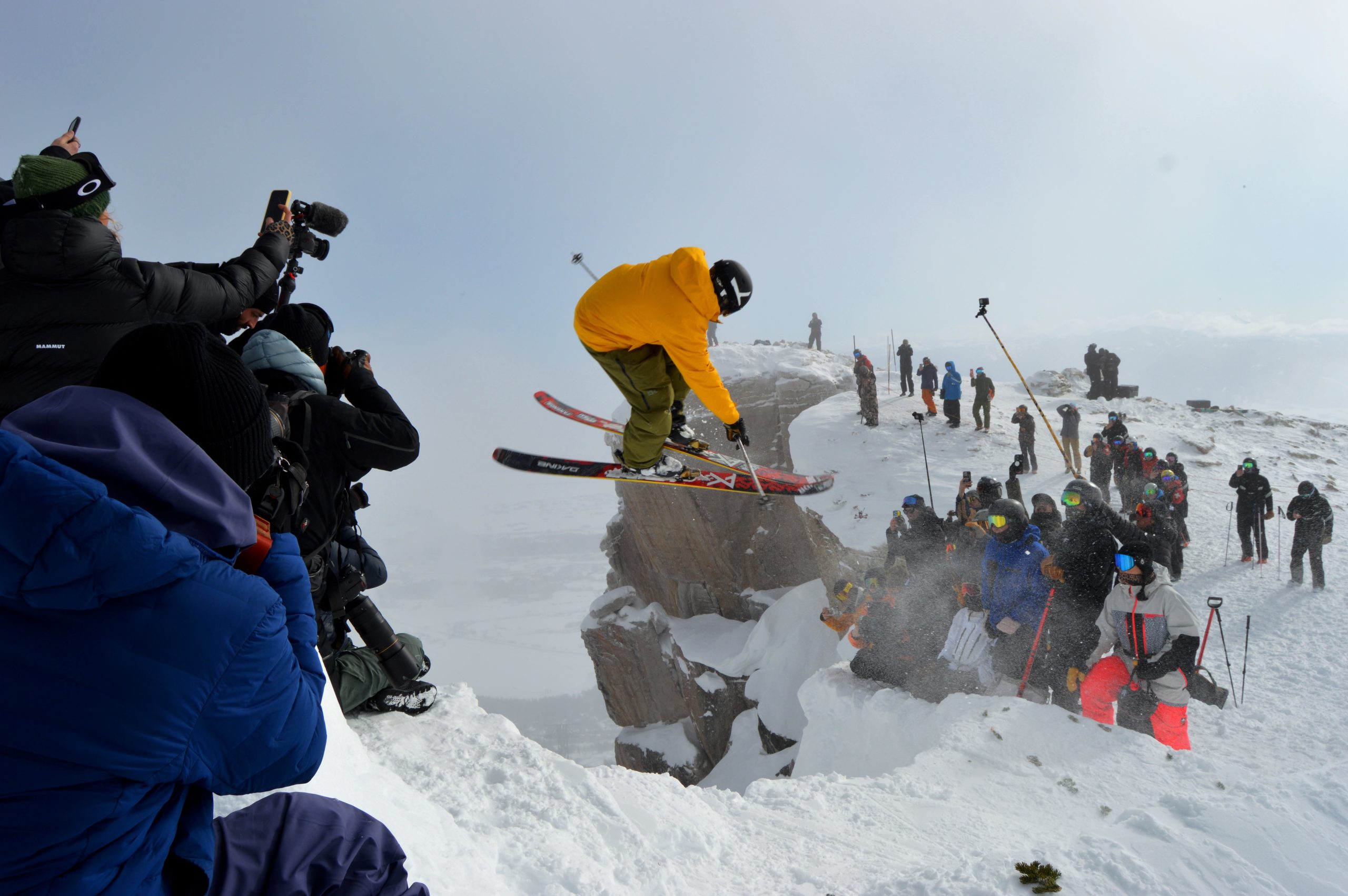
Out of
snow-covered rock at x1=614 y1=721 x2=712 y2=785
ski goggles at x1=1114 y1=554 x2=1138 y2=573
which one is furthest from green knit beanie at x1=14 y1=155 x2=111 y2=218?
snow-covered rock at x1=614 y1=721 x2=712 y2=785

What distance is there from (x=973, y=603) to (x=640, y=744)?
12084 millimetres

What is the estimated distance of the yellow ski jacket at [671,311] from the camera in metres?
4.64

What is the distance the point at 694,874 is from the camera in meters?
2.76

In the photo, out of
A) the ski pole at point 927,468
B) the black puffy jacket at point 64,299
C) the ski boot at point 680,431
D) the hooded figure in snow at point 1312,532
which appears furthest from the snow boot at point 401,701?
the hooded figure in snow at point 1312,532

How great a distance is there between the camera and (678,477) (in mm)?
7449

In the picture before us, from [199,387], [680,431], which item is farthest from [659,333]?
[199,387]

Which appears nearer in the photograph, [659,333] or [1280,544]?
[659,333]

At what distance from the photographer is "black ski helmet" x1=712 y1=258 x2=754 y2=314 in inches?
181

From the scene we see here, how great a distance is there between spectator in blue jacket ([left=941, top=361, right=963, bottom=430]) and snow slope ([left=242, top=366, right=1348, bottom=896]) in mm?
9628

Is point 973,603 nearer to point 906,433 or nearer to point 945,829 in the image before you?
point 945,829

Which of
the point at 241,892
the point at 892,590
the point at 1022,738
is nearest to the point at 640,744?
the point at 892,590

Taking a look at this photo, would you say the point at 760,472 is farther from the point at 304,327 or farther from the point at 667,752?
the point at 667,752

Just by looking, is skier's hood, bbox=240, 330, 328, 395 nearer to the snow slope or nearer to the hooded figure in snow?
the snow slope

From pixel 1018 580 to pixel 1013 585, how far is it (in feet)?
0.20
